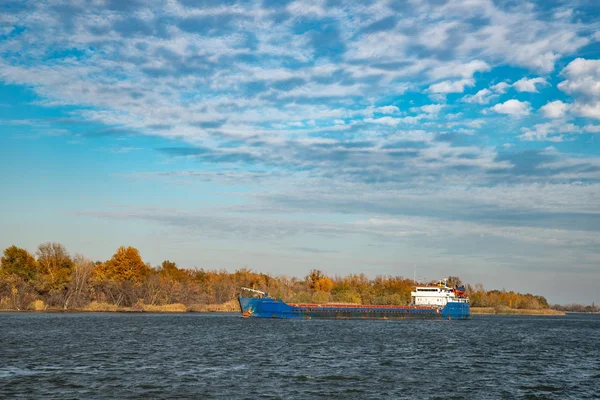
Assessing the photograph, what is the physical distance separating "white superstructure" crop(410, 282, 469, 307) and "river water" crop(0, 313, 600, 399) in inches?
3218

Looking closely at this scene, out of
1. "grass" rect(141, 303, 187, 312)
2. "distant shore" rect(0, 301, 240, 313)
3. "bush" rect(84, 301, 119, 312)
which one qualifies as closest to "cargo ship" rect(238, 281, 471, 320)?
"grass" rect(141, 303, 187, 312)

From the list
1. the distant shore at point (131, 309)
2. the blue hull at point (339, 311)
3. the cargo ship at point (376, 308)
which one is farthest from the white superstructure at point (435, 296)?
the distant shore at point (131, 309)

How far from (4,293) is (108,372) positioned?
424 ft

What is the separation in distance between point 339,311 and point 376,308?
34.2 ft

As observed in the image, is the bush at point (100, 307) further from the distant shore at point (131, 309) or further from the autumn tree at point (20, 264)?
the autumn tree at point (20, 264)

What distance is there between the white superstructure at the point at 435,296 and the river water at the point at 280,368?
268 feet

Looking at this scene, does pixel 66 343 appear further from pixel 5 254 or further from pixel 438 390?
pixel 5 254

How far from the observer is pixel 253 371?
1831 inches

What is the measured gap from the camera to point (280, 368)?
4888cm

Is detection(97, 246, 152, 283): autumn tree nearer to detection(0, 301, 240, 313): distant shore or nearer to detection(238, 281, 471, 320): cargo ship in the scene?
detection(0, 301, 240, 313): distant shore

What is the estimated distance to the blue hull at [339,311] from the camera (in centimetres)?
13525

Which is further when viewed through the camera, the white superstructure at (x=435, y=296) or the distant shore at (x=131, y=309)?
the white superstructure at (x=435, y=296)

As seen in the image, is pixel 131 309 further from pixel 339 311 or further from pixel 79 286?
pixel 339 311

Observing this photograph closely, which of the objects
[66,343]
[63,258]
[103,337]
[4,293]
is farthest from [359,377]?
[63,258]
